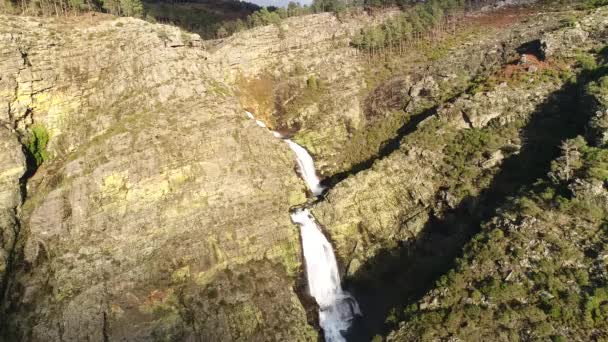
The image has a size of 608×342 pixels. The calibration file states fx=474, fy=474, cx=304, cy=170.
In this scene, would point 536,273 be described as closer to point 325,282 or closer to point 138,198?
point 325,282

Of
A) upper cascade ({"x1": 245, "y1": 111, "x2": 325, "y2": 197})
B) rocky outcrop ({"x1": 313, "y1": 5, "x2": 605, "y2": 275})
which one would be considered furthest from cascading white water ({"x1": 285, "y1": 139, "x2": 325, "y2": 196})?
rocky outcrop ({"x1": 313, "y1": 5, "x2": 605, "y2": 275})

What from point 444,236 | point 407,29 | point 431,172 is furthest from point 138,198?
point 407,29

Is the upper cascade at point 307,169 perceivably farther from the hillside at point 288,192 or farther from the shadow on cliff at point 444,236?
the shadow on cliff at point 444,236

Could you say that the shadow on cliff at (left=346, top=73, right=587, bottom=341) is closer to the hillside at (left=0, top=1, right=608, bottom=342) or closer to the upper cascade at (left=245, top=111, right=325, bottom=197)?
the hillside at (left=0, top=1, right=608, bottom=342)

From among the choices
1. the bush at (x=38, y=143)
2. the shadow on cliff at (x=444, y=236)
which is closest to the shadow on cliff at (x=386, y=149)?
the shadow on cliff at (x=444, y=236)

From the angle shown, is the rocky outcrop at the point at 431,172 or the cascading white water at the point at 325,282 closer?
the cascading white water at the point at 325,282

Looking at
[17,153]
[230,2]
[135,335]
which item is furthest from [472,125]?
[230,2]

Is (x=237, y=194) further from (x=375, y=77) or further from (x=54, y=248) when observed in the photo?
(x=375, y=77)
